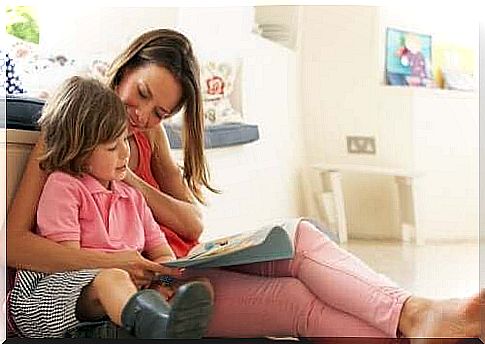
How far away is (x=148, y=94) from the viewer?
2676 mm

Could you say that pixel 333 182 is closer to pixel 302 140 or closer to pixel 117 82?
pixel 302 140

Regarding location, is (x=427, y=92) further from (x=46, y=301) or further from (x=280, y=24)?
(x=46, y=301)

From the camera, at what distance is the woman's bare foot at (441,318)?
2.54m

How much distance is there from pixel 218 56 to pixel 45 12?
0.50 metres

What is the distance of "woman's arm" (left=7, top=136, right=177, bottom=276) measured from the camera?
8.60 ft

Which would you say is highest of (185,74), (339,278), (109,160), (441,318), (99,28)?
(99,28)

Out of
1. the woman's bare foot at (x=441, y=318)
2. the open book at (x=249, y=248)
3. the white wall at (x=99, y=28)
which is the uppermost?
the white wall at (x=99, y=28)

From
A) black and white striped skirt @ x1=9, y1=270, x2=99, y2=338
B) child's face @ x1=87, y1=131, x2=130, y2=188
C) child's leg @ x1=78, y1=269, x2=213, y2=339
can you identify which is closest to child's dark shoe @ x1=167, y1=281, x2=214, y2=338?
child's leg @ x1=78, y1=269, x2=213, y2=339

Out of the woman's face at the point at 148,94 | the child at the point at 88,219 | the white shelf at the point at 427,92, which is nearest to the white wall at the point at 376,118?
the white shelf at the point at 427,92

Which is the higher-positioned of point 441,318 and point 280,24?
point 280,24

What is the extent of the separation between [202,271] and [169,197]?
0.74 ft

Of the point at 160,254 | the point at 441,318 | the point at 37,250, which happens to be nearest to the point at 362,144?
the point at 441,318

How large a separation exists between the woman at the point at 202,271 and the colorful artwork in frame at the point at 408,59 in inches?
18.9

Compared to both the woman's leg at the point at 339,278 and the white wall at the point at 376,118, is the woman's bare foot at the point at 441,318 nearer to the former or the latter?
the woman's leg at the point at 339,278
